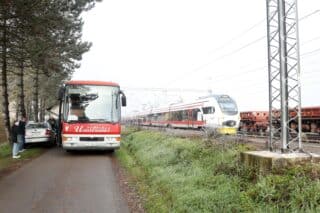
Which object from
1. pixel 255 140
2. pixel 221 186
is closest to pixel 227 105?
pixel 255 140

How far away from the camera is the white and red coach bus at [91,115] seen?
66.2 ft

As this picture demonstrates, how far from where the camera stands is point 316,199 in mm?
6590

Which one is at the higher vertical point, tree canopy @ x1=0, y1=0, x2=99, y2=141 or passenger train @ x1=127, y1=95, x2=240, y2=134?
tree canopy @ x1=0, y1=0, x2=99, y2=141

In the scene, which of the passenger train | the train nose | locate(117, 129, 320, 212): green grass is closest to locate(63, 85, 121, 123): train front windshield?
locate(117, 129, 320, 212): green grass

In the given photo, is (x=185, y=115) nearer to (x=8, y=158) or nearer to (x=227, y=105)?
(x=227, y=105)

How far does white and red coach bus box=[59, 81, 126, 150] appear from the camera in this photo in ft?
66.2

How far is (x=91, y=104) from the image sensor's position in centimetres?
2055

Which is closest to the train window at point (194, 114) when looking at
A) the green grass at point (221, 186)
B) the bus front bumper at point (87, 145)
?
the bus front bumper at point (87, 145)

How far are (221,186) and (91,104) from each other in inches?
497

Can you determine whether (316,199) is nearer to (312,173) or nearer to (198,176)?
(312,173)

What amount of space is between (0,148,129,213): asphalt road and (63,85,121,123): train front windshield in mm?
2982

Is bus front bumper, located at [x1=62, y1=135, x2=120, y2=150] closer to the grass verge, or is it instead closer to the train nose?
the grass verge

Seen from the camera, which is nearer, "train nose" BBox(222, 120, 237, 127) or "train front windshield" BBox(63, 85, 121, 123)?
"train front windshield" BBox(63, 85, 121, 123)

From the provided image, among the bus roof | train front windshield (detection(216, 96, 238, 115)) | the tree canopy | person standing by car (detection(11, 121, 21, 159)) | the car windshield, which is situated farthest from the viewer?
train front windshield (detection(216, 96, 238, 115))
